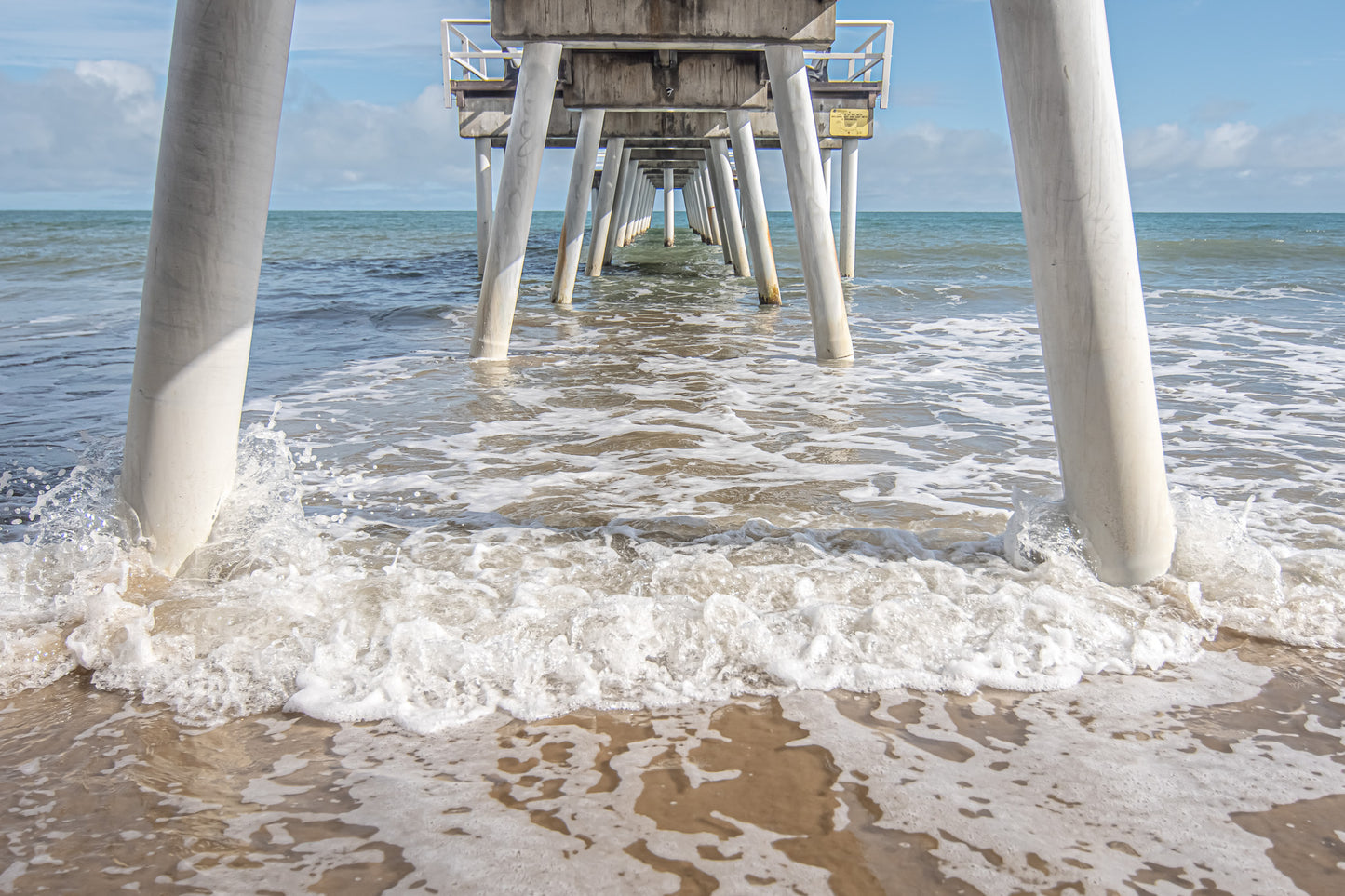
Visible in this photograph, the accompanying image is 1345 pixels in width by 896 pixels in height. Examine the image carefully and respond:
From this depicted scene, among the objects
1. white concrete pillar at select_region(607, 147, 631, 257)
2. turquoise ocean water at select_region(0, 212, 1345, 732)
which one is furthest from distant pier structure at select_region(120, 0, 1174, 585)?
white concrete pillar at select_region(607, 147, 631, 257)

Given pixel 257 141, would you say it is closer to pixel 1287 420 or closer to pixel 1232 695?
pixel 1232 695

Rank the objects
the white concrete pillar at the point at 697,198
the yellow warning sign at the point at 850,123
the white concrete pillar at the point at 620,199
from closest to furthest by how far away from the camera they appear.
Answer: the yellow warning sign at the point at 850,123 → the white concrete pillar at the point at 620,199 → the white concrete pillar at the point at 697,198

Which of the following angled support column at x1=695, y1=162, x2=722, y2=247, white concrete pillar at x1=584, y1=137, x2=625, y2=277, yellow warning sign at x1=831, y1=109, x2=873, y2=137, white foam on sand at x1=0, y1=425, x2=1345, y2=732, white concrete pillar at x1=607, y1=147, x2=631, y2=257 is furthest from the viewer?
angled support column at x1=695, y1=162, x2=722, y2=247

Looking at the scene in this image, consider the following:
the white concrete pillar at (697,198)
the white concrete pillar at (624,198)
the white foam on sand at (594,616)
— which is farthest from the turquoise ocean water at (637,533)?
the white concrete pillar at (697,198)

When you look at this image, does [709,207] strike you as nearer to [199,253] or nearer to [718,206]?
[718,206]

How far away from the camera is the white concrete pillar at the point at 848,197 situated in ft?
58.2

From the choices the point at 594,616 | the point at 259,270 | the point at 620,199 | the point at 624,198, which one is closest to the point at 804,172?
the point at 259,270

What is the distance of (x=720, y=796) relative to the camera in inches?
79.1

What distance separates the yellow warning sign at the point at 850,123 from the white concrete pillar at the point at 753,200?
2925 mm

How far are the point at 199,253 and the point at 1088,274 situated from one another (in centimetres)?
291

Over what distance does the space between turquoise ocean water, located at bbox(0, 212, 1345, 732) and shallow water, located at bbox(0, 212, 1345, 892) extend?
0.6 inches

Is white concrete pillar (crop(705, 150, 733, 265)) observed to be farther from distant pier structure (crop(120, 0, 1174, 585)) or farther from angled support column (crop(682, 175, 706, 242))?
distant pier structure (crop(120, 0, 1174, 585))

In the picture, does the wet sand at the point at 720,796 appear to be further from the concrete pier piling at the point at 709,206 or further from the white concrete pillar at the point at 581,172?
the concrete pier piling at the point at 709,206

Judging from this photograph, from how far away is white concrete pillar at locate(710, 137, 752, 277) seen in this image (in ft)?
57.2
